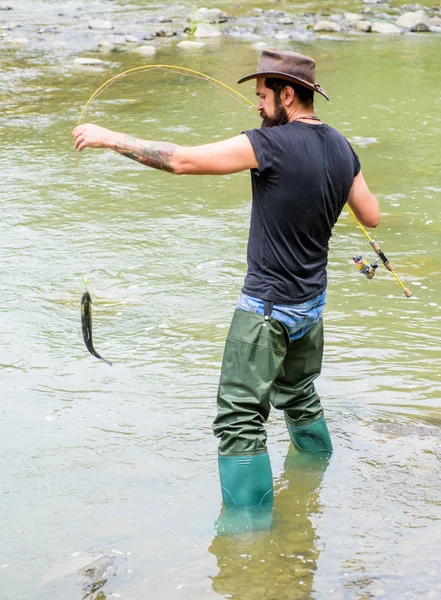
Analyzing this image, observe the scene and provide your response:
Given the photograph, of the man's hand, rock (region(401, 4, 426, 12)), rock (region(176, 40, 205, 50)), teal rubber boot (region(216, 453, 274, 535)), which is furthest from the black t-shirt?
rock (region(401, 4, 426, 12))

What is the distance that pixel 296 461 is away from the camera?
14.8 feet

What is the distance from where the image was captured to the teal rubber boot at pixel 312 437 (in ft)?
14.4

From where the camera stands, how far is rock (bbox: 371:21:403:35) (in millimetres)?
19844

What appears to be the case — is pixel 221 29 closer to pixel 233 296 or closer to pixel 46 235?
pixel 46 235

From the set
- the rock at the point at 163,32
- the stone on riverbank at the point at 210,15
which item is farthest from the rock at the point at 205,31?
the stone on riverbank at the point at 210,15

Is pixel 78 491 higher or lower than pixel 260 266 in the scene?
lower

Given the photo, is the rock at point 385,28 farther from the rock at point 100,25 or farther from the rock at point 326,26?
the rock at point 100,25

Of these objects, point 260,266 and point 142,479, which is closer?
point 260,266

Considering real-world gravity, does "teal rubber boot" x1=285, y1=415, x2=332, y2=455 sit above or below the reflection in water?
above

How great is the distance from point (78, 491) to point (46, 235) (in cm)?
433

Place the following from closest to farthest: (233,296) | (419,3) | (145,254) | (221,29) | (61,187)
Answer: (233,296) → (145,254) → (61,187) → (221,29) → (419,3)

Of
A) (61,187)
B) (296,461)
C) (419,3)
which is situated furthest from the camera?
(419,3)

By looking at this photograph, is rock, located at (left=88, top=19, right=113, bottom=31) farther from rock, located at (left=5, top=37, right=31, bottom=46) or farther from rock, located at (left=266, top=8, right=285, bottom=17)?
rock, located at (left=266, top=8, right=285, bottom=17)

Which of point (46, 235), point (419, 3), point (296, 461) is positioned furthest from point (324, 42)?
point (296, 461)
